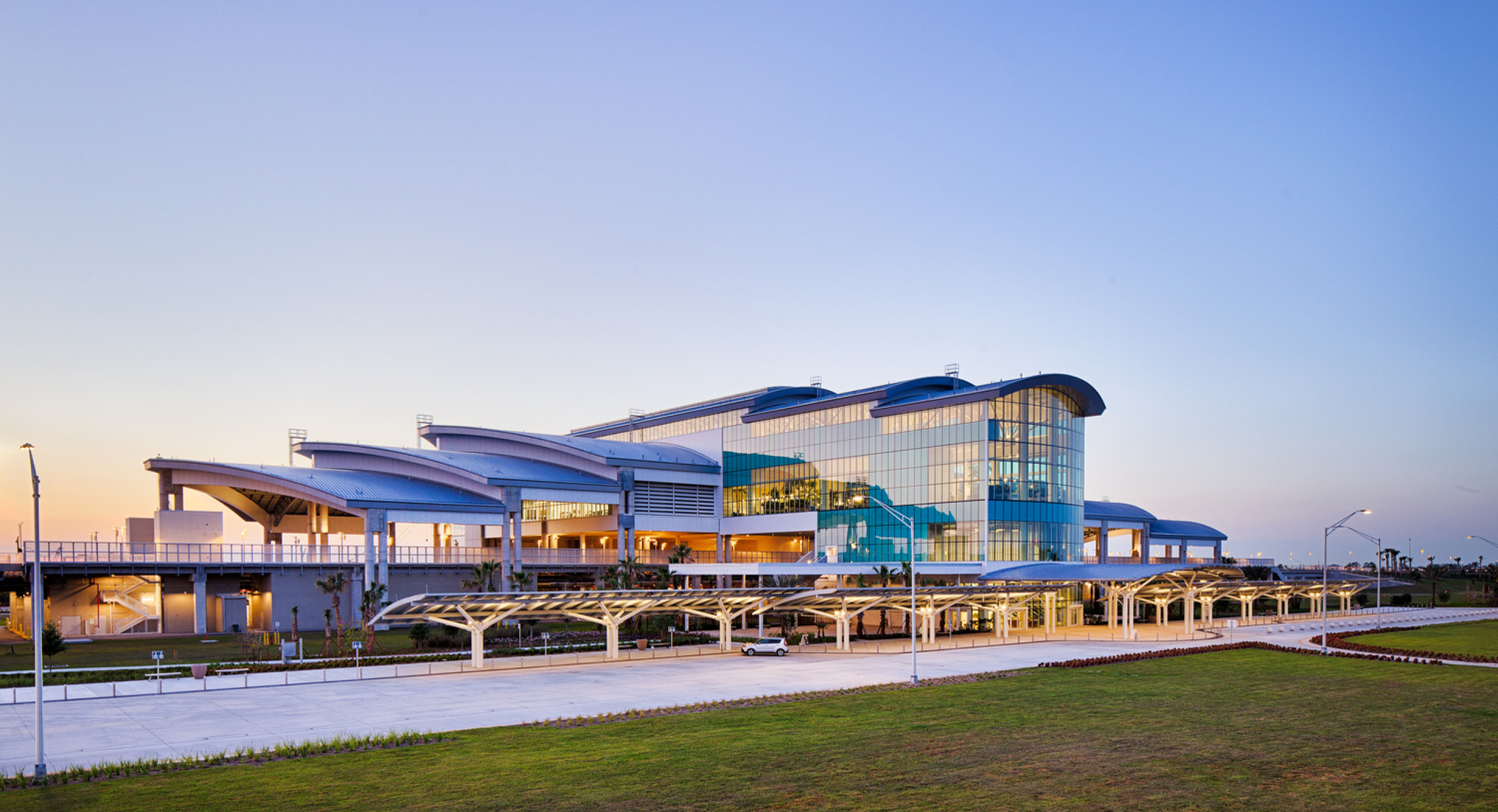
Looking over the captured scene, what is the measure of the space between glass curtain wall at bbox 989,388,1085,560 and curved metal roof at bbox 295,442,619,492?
123 feet

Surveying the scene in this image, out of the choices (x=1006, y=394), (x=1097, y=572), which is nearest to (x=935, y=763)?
(x=1097, y=572)

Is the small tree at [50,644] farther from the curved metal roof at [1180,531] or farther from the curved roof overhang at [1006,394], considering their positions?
the curved metal roof at [1180,531]

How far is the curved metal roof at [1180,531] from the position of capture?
13375 centimetres

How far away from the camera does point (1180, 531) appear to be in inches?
5340

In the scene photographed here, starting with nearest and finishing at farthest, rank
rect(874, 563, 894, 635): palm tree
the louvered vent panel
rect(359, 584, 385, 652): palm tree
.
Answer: rect(359, 584, 385, 652): palm tree → rect(874, 563, 894, 635): palm tree → the louvered vent panel

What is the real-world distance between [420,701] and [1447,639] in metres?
66.8

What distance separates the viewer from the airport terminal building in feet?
262

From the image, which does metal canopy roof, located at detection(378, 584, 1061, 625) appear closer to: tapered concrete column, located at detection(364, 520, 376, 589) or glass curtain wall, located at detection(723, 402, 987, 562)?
glass curtain wall, located at detection(723, 402, 987, 562)

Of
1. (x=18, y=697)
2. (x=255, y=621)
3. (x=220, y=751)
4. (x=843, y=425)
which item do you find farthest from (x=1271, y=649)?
Answer: (x=255, y=621)

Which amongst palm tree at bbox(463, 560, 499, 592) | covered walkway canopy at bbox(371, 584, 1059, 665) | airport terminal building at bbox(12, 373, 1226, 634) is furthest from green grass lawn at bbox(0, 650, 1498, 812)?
airport terminal building at bbox(12, 373, 1226, 634)

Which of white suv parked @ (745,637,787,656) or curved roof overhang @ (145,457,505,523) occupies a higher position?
curved roof overhang @ (145,457,505,523)

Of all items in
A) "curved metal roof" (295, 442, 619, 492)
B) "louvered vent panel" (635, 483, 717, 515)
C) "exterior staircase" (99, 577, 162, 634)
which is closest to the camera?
"exterior staircase" (99, 577, 162, 634)

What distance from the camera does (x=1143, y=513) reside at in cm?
12825

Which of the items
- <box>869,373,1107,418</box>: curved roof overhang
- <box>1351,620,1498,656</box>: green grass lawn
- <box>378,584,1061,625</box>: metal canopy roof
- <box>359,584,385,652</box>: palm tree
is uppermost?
<box>869,373,1107,418</box>: curved roof overhang
